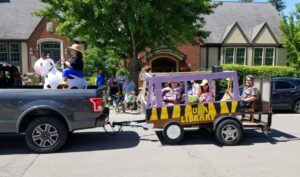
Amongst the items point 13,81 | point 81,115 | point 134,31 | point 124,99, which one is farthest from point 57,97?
point 134,31

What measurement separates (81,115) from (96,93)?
0.58m

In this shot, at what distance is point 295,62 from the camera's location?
24.8m

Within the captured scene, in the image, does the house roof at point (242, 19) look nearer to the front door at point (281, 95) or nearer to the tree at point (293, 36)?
the tree at point (293, 36)

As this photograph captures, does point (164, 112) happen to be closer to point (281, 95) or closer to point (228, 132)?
point (228, 132)

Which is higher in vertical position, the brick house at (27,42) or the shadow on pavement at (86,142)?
the brick house at (27,42)

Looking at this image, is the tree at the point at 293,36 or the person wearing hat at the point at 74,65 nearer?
the person wearing hat at the point at 74,65

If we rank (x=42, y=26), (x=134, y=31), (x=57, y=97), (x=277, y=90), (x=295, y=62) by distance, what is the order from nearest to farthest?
(x=57, y=97) < (x=277, y=90) < (x=134, y=31) < (x=295, y=62) < (x=42, y=26)

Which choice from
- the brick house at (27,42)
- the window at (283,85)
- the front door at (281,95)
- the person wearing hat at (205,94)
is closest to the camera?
the person wearing hat at (205,94)

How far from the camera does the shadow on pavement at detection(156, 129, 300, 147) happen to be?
8453 mm

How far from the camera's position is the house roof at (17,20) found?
28500 millimetres

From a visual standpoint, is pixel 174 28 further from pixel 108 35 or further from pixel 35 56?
pixel 35 56

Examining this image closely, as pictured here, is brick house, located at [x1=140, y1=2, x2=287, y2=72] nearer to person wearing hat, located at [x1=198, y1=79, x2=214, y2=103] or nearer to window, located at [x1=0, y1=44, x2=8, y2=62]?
window, located at [x1=0, y1=44, x2=8, y2=62]

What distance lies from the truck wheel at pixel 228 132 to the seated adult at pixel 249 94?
0.90 meters

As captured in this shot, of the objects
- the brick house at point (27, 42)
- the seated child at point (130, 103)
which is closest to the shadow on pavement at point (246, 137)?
the seated child at point (130, 103)
